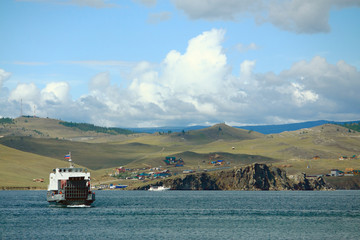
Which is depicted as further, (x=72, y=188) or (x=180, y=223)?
(x=72, y=188)

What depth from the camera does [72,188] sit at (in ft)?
456

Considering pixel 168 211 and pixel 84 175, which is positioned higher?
pixel 84 175

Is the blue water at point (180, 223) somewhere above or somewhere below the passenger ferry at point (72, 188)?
below

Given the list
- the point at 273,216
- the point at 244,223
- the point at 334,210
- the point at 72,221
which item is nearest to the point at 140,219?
the point at 72,221

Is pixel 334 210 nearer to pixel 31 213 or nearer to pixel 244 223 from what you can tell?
pixel 244 223

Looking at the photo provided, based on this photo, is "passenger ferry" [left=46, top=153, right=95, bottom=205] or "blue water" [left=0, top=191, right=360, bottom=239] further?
"passenger ferry" [left=46, top=153, right=95, bottom=205]

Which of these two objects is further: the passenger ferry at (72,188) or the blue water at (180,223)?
the passenger ferry at (72,188)

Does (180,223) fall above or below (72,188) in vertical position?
below

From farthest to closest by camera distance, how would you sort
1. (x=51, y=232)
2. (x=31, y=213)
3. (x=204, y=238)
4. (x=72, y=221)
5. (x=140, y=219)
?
(x=31, y=213) < (x=140, y=219) < (x=72, y=221) < (x=51, y=232) < (x=204, y=238)

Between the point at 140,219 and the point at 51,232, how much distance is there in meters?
26.7

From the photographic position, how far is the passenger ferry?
138 meters

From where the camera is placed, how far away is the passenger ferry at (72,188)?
138375 mm

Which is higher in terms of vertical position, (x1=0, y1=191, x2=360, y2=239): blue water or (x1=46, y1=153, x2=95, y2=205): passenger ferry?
(x1=46, y1=153, x2=95, y2=205): passenger ferry

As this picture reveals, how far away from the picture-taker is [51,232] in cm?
9325
